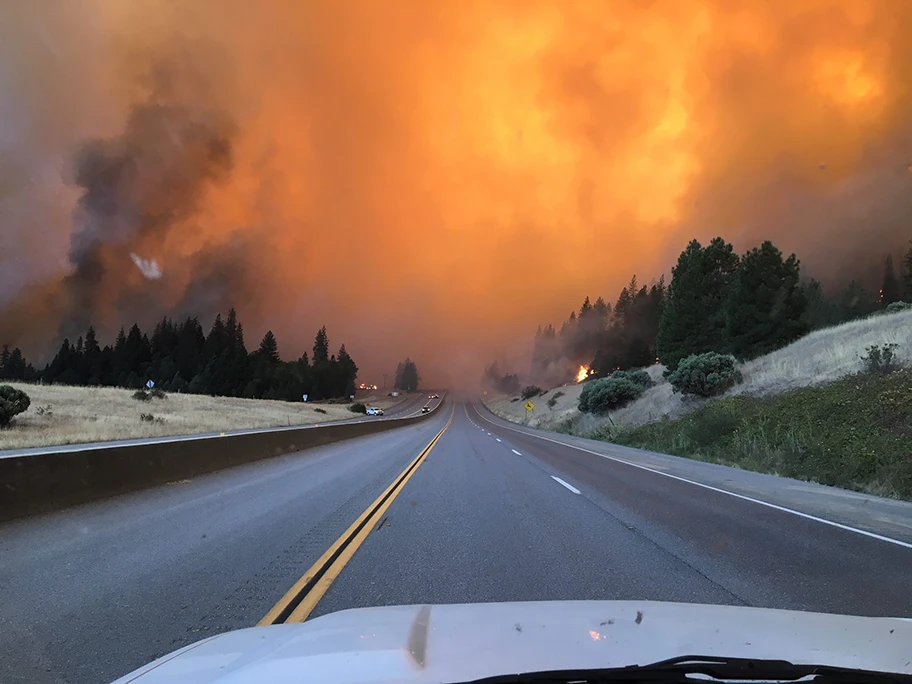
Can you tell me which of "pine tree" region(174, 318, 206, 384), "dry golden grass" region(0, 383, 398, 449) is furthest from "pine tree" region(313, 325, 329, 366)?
"dry golden grass" region(0, 383, 398, 449)

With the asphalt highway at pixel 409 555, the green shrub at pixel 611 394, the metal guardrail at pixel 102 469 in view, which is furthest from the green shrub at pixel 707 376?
the metal guardrail at pixel 102 469

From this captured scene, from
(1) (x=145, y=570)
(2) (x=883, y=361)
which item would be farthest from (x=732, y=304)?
(1) (x=145, y=570)

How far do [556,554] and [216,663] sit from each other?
4757 mm

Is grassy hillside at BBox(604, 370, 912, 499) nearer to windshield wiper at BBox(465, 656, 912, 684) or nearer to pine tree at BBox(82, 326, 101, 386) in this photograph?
windshield wiper at BBox(465, 656, 912, 684)

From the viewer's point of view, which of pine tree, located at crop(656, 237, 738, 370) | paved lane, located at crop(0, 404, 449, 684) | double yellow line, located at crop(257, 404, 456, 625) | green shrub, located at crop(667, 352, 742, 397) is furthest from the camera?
pine tree, located at crop(656, 237, 738, 370)

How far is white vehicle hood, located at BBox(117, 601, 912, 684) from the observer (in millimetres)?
2666

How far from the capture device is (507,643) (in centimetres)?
301

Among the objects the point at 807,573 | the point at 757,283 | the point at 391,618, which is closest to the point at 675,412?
the point at 757,283

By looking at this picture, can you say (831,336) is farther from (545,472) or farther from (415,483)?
(415,483)

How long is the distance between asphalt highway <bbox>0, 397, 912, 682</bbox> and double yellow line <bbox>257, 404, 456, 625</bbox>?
92mm

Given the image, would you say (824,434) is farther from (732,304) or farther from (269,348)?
(269,348)

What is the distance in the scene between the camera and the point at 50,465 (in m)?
9.78

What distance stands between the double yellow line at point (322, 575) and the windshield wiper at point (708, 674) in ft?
8.86

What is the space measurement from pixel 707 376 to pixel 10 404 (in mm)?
36016
